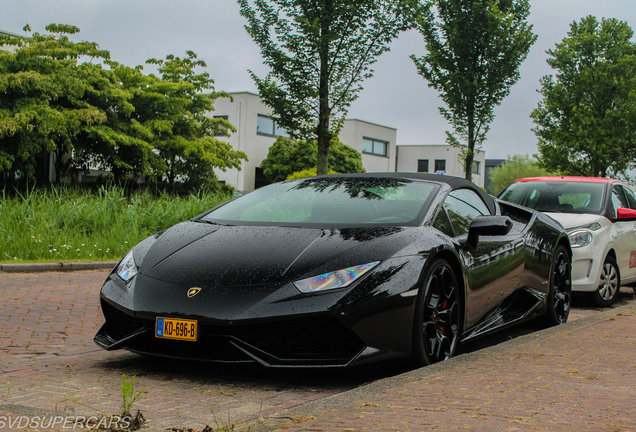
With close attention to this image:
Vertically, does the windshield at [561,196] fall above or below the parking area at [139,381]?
above

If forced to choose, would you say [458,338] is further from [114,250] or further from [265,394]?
[114,250]

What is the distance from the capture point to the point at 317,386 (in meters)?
4.00

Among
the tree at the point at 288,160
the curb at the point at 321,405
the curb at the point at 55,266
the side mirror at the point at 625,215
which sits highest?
the tree at the point at 288,160

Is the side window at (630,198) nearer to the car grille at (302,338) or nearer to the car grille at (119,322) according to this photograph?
the car grille at (302,338)

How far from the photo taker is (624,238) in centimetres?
911

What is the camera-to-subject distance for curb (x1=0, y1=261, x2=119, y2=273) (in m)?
9.27

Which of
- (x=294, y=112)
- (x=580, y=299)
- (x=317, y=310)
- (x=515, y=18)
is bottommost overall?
(x=580, y=299)

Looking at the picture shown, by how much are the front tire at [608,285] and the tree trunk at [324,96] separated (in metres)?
7.31

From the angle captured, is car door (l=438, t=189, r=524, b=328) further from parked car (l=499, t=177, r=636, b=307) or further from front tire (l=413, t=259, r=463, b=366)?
parked car (l=499, t=177, r=636, b=307)

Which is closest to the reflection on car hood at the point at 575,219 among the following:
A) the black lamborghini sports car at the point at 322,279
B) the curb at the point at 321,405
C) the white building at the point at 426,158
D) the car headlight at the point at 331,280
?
the black lamborghini sports car at the point at 322,279

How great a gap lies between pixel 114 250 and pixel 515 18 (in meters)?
14.9

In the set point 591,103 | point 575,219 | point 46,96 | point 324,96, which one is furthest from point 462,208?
point 591,103

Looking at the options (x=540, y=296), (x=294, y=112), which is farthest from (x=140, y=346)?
(x=294, y=112)

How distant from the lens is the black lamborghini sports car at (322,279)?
150 inches
